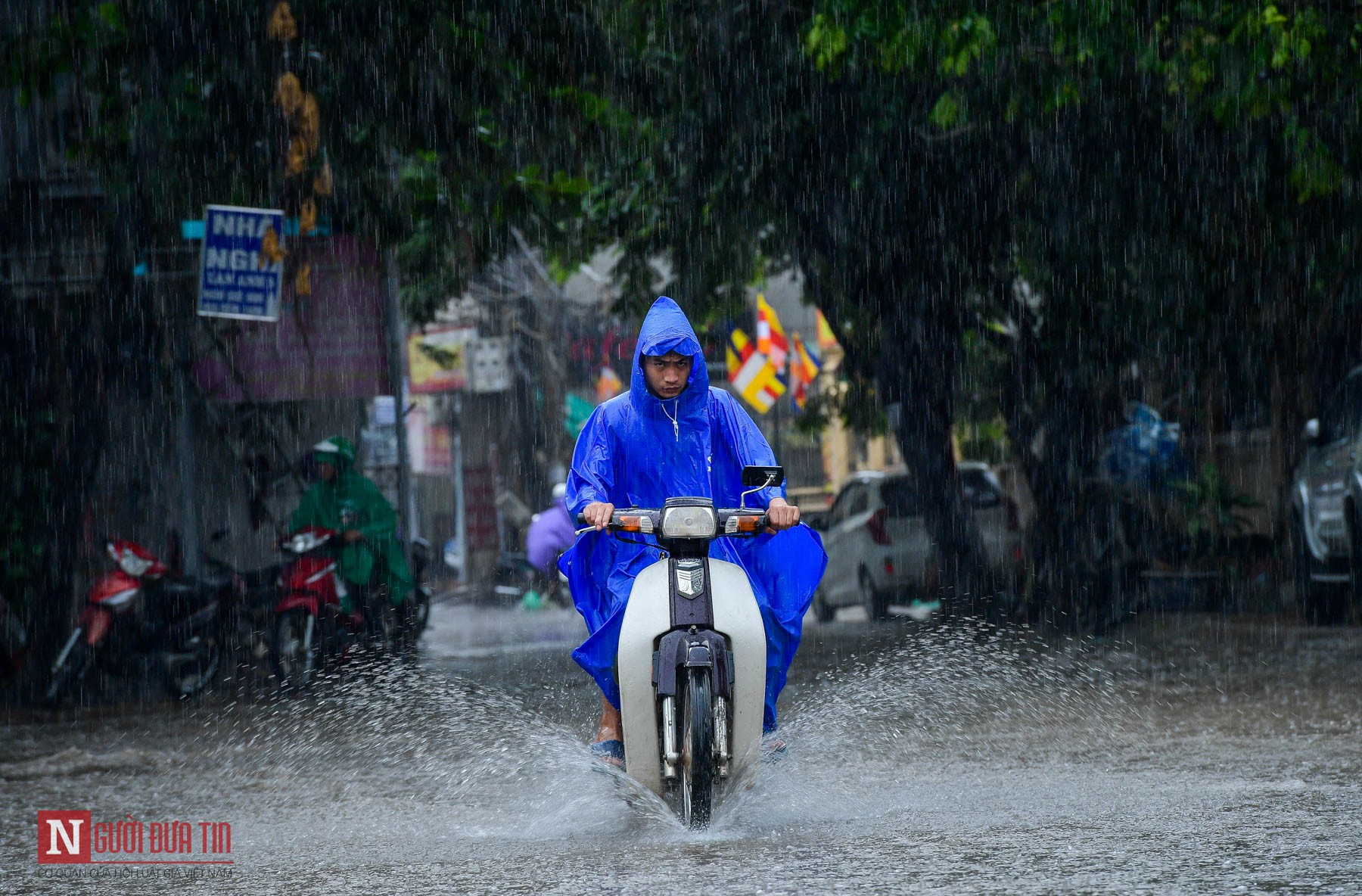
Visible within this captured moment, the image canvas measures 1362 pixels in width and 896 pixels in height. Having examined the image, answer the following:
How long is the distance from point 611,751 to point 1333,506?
8.16m

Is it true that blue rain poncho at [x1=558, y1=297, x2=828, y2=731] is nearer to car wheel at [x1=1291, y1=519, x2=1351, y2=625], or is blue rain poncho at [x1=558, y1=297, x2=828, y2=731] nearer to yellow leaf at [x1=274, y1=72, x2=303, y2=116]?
yellow leaf at [x1=274, y1=72, x2=303, y2=116]

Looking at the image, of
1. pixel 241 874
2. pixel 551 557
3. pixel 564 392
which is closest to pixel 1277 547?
pixel 551 557

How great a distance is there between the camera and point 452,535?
4000cm

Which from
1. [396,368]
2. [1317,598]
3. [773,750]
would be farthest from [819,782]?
[396,368]

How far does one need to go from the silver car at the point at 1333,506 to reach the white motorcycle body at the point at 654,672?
25.0 feet

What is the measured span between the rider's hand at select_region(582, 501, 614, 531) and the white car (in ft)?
36.3

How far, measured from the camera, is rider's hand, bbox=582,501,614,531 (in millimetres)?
5438

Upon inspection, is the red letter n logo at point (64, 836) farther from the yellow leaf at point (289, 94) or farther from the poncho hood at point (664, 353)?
the yellow leaf at point (289, 94)

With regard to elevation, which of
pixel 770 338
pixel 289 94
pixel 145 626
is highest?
pixel 289 94

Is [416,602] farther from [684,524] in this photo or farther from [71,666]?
[684,524]

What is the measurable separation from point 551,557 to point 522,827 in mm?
14226

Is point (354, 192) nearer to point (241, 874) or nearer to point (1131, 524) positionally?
point (1131, 524)

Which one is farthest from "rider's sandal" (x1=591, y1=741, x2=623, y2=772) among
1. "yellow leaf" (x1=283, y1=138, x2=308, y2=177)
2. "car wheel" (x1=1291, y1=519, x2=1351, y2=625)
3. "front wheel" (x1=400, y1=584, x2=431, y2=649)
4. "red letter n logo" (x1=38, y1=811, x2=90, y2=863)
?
"car wheel" (x1=1291, y1=519, x2=1351, y2=625)

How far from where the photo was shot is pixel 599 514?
545 cm
